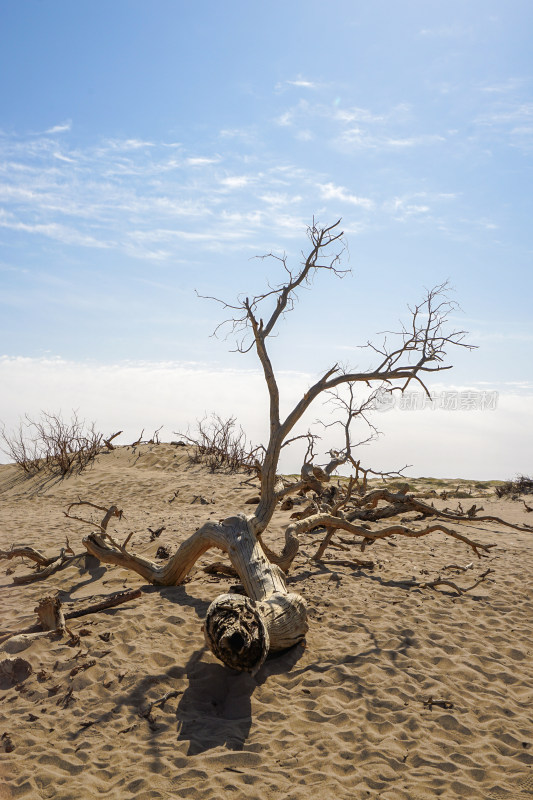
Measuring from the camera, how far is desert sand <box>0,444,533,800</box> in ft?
11.9

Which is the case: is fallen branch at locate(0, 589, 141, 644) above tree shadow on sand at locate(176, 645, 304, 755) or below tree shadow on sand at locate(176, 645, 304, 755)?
above

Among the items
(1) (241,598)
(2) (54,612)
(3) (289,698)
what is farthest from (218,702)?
(2) (54,612)

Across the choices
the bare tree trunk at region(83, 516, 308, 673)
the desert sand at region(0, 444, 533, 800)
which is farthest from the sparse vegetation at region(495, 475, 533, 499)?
the bare tree trunk at region(83, 516, 308, 673)

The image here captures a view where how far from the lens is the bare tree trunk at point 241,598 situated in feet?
14.8

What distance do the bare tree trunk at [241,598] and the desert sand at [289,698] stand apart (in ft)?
0.72

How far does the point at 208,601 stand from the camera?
6.13 meters

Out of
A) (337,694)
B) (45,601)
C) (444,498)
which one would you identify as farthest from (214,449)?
(337,694)

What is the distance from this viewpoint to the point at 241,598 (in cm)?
471

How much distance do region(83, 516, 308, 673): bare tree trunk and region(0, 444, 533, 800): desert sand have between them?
219 millimetres

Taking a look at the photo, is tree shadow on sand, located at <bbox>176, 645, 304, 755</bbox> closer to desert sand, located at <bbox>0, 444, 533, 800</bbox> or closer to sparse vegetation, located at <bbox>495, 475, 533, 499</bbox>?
desert sand, located at <bbox>0, 444, 533, 800</bbox>

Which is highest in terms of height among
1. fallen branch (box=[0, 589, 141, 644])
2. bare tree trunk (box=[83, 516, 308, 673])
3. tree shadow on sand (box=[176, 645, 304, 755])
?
bare tree trunk (box=[83, 516, 308, 673])

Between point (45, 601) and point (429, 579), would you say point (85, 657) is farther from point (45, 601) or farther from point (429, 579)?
point (429, 579)

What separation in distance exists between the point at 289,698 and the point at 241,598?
81cm

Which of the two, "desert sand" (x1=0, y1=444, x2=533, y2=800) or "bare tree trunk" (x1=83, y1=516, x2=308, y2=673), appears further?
"bare tree trunk" (x1=83, y1=516, x2=308, y2=673)
